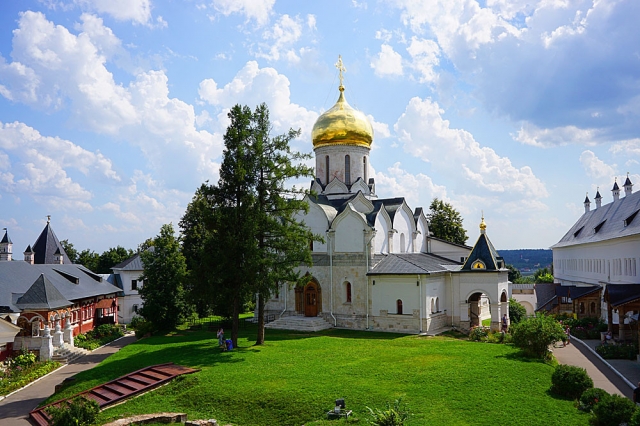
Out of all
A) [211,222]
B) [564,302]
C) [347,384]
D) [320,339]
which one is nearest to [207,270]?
[211,222]

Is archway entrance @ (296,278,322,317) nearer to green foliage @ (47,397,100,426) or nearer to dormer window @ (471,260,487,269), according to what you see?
dormer window @ (471,260,487,269)

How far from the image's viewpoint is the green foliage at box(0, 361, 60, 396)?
802 inches

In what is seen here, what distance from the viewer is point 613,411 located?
12.5m

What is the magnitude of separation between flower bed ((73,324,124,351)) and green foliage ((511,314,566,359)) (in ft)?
71.5

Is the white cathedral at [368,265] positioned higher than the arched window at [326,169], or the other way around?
the arched window at [326,169]

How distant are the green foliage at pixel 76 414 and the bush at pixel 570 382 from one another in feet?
43.6

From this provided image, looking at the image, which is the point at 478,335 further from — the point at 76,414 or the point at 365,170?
the point at 76,414

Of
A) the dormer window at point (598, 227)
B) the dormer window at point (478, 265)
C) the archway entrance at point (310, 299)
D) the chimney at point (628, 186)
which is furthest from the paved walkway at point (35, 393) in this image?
the chimney at point (628, 186)

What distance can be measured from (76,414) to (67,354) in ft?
42.5

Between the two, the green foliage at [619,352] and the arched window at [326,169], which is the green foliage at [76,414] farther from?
the arched window at [326,169]

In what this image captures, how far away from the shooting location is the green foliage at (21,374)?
20.4 m

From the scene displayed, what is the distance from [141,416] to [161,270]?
56.8 ft

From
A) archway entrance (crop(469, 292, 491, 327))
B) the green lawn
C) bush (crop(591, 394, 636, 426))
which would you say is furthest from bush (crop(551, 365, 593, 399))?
archway entrance (crop(469, 292, 491, 327))

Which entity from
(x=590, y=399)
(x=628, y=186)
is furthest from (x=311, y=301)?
(x=628, y=186)
